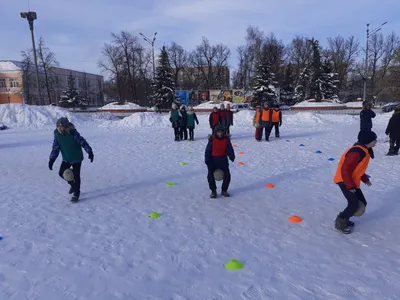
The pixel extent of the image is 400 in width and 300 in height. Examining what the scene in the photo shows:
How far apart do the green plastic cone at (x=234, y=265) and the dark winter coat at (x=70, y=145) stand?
323 centimetres

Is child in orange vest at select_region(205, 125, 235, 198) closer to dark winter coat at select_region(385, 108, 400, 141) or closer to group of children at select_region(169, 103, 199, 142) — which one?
dark winter coat at select_region(385, 108, 400, 141)

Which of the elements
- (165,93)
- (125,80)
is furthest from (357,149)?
(125,80)

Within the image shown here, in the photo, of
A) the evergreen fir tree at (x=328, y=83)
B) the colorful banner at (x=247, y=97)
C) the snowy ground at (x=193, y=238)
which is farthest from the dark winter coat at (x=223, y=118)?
the evergreen fir tree at (x=328, y=83)

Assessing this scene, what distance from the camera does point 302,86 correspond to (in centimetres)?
5084

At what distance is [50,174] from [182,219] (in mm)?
4612

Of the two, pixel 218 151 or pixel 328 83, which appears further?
pixel 328 83

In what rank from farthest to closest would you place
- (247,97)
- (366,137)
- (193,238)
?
(247,97), (193,238), (366,137)

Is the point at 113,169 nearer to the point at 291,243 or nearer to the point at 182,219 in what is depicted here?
the point at 182,219

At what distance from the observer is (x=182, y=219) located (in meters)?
4.65

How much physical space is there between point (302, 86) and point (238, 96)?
1852 centimetres

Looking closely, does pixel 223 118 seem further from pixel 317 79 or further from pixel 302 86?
pixel 302 86

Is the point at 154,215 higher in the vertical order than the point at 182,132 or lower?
lower

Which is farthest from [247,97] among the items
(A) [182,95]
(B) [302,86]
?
(B) [302,86]

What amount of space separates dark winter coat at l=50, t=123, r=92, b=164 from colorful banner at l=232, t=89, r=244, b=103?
109ft
